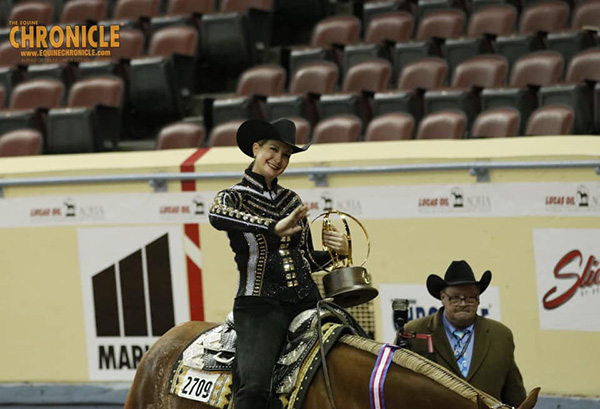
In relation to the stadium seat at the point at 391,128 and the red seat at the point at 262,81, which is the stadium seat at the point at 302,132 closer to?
the stadium seat at the point at 391,128

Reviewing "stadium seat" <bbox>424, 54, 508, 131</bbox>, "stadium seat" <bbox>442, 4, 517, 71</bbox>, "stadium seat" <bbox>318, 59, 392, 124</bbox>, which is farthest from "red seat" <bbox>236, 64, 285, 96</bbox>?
"stadium seat" <bbox>424, 54, 508, 131</bbox>

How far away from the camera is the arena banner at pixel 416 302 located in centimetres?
739

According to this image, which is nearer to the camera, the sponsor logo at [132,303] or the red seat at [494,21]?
the sponsor logo at [132,303]

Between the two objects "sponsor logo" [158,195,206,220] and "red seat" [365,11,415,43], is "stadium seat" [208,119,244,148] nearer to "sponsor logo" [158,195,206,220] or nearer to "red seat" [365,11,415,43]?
"sponsor logo" [158,195,206,220]

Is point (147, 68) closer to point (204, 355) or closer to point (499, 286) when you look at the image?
point (499, 286)

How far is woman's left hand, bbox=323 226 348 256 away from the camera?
5273 mm

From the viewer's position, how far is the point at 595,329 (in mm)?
7117

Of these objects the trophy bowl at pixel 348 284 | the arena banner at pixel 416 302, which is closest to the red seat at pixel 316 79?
the arena banner at pixel 416 302

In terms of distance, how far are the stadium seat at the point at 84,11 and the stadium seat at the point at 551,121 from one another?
7135 millimetres

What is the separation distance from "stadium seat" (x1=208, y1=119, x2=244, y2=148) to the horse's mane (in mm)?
5354

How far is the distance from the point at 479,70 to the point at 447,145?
337 centimetres

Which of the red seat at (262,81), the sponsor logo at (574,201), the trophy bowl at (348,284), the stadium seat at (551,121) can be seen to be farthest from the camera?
the red seat at (262,81)

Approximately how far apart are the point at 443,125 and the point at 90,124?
399 centimetres

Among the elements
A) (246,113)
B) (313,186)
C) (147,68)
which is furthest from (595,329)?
(147,68)
